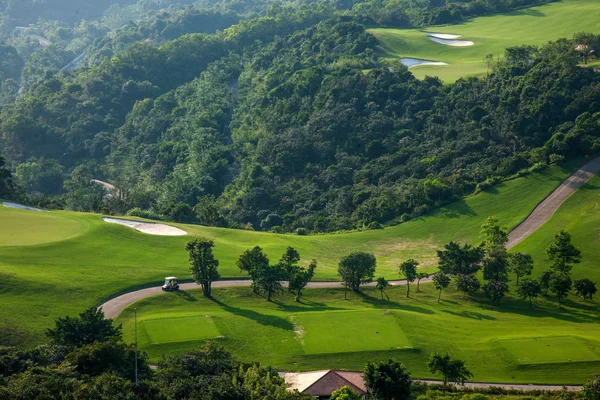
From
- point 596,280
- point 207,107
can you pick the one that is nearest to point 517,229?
point 596,280

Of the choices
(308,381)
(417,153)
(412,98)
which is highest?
(412,98)

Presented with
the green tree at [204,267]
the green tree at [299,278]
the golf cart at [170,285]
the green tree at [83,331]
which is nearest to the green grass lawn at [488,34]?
the green tree at [299,278]

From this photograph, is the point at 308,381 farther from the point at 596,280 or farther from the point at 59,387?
the point at 596,280

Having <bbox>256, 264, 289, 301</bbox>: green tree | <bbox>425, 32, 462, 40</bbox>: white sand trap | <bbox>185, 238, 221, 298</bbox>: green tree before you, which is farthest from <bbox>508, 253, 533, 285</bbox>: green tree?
<bbox>425, 32, 462, 40</bbox>: white sand trap

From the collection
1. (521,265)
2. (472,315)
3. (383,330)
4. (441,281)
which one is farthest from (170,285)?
(521,265)

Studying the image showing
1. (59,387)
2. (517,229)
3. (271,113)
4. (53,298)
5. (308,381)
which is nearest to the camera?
(59,387)
